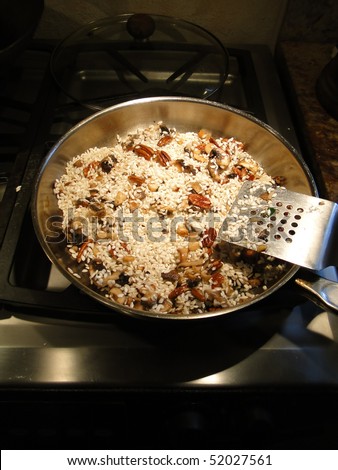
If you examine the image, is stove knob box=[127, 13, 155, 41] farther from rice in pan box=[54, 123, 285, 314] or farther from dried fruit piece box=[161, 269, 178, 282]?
dried fruit piece box=[161, 269, 178, 282]

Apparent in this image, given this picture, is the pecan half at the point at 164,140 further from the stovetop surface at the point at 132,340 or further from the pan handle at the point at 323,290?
the pan handle at the point at 323,290

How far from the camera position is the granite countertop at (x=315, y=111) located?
3.80 feet

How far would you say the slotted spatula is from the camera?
838mm

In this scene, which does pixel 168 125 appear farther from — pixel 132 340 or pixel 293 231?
pixel 132 340

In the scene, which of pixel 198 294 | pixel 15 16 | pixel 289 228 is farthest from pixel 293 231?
pixel 15 16

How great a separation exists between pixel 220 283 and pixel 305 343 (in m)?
0.25

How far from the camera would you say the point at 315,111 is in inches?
51.7

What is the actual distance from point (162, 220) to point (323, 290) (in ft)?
1.59

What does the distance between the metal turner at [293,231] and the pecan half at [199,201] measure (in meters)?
0.09

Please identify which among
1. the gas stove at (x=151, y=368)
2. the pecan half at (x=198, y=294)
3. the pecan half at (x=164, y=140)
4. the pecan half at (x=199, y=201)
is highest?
the pecan half at (x=164, y=140)

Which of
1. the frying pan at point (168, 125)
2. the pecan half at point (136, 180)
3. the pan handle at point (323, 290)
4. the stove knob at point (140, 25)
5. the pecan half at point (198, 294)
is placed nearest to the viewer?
the pan handle at point (323, 290)

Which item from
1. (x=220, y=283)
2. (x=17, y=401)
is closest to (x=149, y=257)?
(x=220, y=283)

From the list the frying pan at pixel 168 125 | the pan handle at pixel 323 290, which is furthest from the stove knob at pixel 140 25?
the pan handle at pixel 323 290

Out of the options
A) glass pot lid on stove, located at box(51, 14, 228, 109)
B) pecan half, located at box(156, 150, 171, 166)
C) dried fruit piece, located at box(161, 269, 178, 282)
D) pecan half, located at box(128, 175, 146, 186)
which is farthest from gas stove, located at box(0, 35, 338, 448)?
glass pot lid on stove, located at box(51, 14, 228, 109)
